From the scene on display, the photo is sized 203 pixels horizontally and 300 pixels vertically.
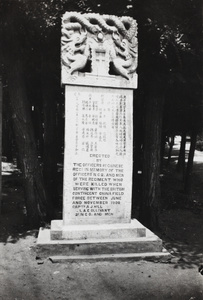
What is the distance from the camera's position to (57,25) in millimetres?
7094

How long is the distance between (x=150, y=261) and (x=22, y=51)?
201 inches

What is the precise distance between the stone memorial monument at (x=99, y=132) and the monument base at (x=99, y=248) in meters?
0.02

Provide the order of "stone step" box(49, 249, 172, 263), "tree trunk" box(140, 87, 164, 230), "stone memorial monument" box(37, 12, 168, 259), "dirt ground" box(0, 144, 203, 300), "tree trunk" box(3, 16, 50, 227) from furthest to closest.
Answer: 1. "tree trunk" box(140, 87, 164, 230)
2. "tree trunk" box(3, 16, 50, 227)
3. "stone memorial monument" box(37, 12, 168, 259)
4. "stone step" box(49, 249, 172, 263)
5. "dirt ground" box(0, 144, 203, 300)

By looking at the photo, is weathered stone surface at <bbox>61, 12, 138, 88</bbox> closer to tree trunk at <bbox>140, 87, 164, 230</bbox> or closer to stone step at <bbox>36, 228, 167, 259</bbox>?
tree trunk at <bbox>140, 87, 164, 230</bbox>

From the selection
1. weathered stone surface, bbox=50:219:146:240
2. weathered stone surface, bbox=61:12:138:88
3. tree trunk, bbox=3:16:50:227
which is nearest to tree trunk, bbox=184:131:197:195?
tree trunk, bbox=3:16:50:227

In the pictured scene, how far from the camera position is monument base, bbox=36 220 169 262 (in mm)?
5523

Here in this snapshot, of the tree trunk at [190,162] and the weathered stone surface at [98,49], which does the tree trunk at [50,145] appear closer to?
the weathered stone surface at [98,49]

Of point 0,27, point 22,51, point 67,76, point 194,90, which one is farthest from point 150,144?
point 0,27

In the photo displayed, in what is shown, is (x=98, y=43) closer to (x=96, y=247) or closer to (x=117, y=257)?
(x=96, y=247)

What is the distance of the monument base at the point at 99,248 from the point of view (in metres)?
5.52

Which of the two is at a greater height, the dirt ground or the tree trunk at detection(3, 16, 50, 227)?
the tree trunk at detection(3, 16, 50, 227)

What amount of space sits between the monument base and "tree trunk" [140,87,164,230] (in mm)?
2380

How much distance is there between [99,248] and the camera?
5605 millimetres

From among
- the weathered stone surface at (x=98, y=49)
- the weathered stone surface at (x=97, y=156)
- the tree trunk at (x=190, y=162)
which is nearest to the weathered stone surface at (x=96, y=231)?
the weathered stone surface at (x=97, y=156)
